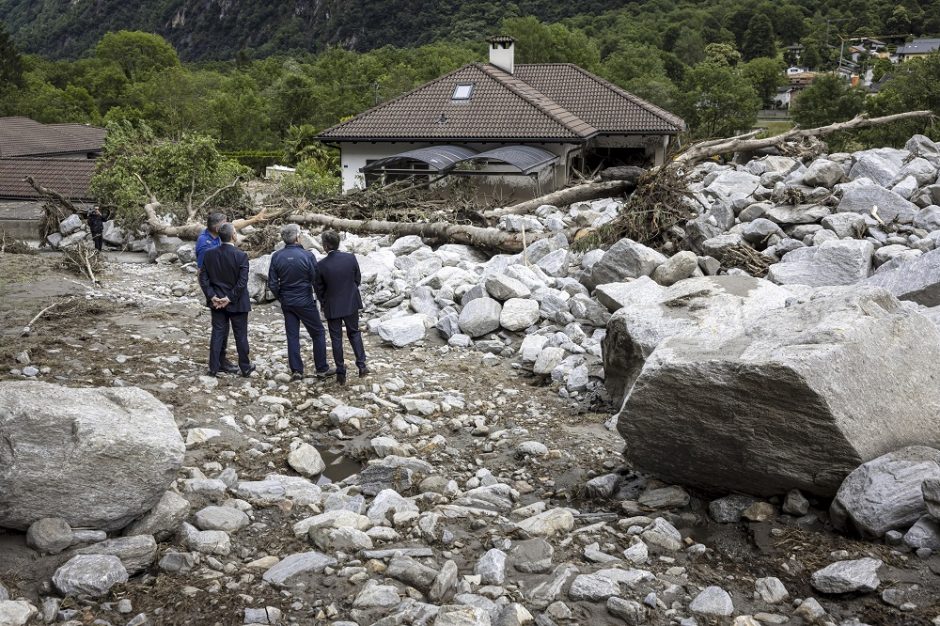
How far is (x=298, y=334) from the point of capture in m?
8.34

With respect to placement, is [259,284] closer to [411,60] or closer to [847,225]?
[847,225]

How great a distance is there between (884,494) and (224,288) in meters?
6.04

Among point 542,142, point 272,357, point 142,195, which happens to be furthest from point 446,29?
point 272,357

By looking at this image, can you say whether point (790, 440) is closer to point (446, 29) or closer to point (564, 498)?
point (564, 498)

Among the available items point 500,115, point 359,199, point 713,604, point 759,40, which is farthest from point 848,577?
point 759,40

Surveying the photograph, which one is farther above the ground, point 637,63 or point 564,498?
point 637,63

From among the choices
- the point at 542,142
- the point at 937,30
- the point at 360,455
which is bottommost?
the point at 360,455

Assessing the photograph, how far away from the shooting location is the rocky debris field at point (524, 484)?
4.23m

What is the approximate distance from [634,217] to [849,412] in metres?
7.84

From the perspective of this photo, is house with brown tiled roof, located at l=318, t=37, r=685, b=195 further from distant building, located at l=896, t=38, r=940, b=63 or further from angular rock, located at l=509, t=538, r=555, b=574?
distant building, located at l=896, t=38, r=940, b=63

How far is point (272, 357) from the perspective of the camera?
9.11 meters

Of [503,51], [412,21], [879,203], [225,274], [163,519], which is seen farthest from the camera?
[412,21]

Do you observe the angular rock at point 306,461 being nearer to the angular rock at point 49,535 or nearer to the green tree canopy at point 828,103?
the angular rock at point 49,535

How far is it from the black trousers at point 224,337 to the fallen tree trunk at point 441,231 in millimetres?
5498
